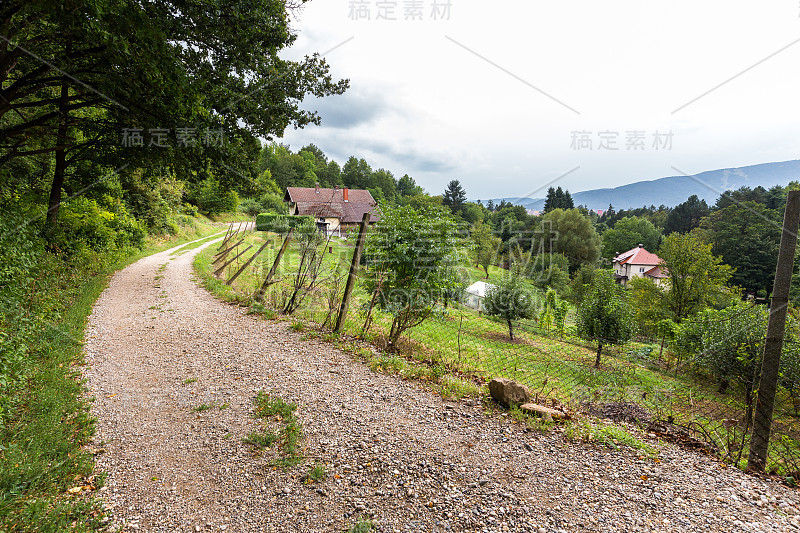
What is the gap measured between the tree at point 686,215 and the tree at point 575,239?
1189 inches

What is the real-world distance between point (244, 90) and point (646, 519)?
1135cm

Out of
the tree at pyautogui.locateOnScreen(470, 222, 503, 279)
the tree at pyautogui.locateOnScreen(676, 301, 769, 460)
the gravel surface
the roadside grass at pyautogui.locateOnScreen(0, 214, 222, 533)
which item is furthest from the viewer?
the tree at pyautogui.locateOnScreen(470, 222, 503, 279)

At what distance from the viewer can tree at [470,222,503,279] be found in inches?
1778

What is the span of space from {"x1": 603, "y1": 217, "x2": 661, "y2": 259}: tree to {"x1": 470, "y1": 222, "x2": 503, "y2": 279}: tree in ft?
95.9

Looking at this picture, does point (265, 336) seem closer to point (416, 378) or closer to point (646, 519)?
point (416, 378)

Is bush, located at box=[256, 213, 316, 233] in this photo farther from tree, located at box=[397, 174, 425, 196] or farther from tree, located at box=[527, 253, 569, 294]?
tree, located at box=[397, 174, 425, 196]

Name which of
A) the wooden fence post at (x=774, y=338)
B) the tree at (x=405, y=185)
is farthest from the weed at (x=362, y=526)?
the tree at (x=405, y=185)

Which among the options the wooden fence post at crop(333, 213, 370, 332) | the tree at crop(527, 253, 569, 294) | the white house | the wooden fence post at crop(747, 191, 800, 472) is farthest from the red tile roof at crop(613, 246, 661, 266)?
the wooden fence post at crop(333, 213, 370, 332)

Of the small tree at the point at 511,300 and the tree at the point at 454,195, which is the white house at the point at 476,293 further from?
the tree at the point at 454,195

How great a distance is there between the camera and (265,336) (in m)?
7.59

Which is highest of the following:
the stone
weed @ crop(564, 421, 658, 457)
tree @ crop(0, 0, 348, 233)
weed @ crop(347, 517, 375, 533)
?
tree @ crop(0, 0, 348, 233)

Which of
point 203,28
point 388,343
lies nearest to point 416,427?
point 388,343

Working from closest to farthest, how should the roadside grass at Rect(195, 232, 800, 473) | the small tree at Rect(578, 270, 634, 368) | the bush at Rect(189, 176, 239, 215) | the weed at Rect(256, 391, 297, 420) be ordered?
the weed at Rect(256, 391, 297, 420) → the roadside grass at Rect(195, 232, 800, 473) → the small tree at Rect(578, 270, 634, 368) → the bush at Rect(189, 176, 239, 215)

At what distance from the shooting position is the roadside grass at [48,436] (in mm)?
2695
